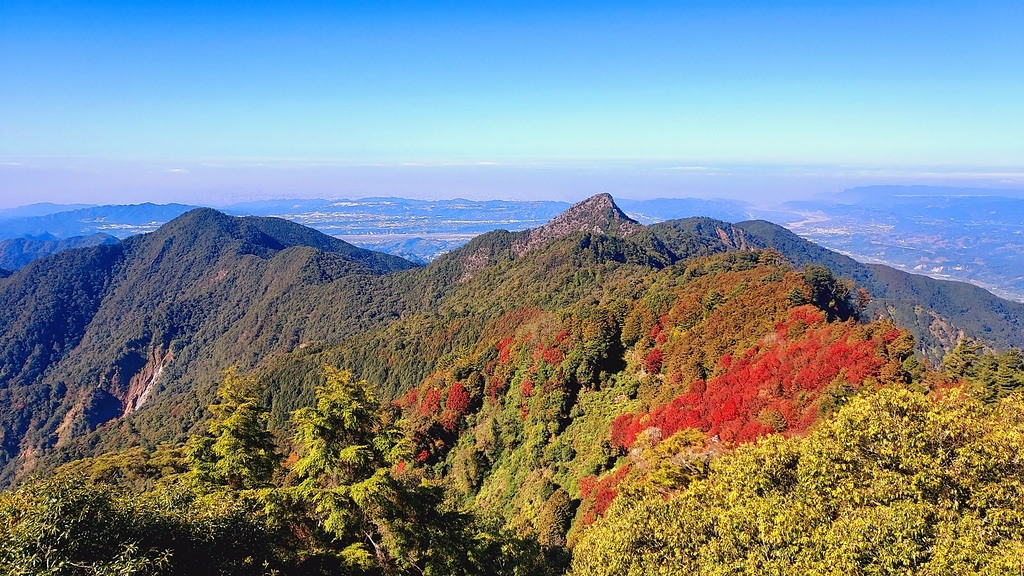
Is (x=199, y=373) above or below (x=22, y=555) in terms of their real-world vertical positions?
below

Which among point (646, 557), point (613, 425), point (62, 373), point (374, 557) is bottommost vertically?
point (62, 373)

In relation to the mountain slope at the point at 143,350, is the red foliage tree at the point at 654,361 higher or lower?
higher

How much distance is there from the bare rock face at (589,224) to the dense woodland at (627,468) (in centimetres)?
11410

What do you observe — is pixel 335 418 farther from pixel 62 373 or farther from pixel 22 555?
pixel 62 373

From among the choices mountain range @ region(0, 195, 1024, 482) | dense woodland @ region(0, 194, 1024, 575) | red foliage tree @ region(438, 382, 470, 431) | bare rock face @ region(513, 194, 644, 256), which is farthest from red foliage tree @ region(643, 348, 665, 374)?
bare rock face @ region(513, 194, 644, 256)

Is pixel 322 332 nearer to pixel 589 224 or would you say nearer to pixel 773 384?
pixel 589 224

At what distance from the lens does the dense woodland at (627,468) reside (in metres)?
12.0

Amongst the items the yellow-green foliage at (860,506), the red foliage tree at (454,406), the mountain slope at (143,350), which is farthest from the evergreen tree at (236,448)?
the mountain slope at (143,350)

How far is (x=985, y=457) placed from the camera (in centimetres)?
1394

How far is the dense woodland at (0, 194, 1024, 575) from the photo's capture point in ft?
39.4

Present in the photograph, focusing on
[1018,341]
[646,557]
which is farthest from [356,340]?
[1018,341]

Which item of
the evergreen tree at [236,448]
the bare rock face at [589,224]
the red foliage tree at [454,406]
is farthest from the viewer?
the bare rock face at [589,224]

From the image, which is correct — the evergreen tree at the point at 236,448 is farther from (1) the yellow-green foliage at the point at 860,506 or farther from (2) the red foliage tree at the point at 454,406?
(2) the red foliage tree at the point at 454,406

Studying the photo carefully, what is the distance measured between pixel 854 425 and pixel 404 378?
84010 mm
